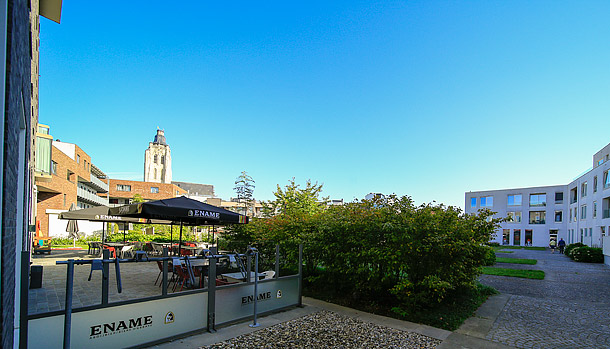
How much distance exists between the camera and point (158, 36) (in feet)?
46.3

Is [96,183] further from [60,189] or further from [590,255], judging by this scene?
[590,255]

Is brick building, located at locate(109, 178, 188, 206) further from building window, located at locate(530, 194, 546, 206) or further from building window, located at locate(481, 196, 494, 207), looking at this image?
building window, located at locate(530, 194, 546, 206)

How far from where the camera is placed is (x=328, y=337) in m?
5.76

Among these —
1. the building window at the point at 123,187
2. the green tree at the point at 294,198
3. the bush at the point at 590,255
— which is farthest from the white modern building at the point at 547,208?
the building window at the point at 123,187

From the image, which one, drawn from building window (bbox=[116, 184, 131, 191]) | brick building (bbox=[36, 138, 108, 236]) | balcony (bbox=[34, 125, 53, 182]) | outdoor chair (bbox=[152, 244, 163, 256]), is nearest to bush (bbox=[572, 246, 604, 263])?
outdoor chair (bbox=[152, 244, 163, 256])

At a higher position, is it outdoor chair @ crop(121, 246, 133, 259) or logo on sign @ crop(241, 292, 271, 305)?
logo on sign @ crop(241, 292, 271, 305)

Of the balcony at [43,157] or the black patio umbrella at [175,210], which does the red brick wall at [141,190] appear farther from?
the black patio umbrella at [175,210]

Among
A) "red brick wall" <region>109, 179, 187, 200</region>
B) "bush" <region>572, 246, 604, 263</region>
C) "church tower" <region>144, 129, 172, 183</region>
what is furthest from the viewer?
"church tower" <region>144, 129, 172, 183</region>

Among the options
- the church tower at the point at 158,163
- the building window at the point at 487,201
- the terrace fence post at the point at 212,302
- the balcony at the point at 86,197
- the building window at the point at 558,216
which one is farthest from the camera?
the church tower at the point at 158,163

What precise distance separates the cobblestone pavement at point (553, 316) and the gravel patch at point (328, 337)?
160 centimetres

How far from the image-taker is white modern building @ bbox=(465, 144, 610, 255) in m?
34.0

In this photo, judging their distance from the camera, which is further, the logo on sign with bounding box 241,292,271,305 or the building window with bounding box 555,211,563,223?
the building window with bounding box 555,211,563,223

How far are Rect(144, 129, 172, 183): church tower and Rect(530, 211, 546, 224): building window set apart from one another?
10164 cm

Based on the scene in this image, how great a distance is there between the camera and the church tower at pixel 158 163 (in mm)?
112562
